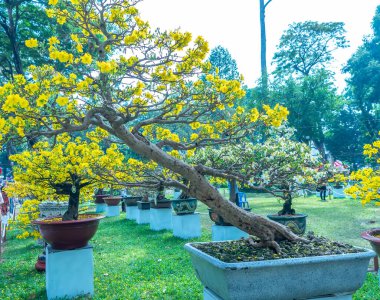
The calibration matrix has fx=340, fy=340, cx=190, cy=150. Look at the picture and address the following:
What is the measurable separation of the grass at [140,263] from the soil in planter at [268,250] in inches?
50.1

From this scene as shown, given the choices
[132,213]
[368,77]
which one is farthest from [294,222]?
[368,77]

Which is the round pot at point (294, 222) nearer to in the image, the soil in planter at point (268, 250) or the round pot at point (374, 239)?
the round pot at point (374, 239)

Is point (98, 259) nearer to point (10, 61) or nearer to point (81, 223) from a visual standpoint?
point (81, 223)

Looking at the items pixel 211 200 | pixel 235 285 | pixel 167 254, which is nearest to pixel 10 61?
pixel 167 254

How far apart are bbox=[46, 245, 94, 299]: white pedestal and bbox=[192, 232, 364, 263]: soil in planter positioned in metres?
1.89

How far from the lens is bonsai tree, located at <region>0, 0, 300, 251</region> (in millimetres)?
2461

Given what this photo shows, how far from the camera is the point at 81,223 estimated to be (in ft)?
12.6

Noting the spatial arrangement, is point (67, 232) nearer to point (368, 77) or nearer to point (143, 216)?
point (143, 216)

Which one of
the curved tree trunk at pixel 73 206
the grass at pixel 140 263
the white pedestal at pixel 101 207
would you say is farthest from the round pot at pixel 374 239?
the white pedestal at pixel 101 207

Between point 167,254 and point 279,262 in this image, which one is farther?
point 167,254

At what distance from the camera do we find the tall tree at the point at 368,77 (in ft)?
62.4

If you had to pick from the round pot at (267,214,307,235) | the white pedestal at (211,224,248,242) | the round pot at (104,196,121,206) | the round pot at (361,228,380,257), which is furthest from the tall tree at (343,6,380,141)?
the round pot at (361,228,380,257)

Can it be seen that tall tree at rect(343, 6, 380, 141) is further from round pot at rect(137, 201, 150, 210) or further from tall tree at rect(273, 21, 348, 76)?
round pot at rect(137, 201, 150, 210)

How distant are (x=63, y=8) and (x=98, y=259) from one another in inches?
166
